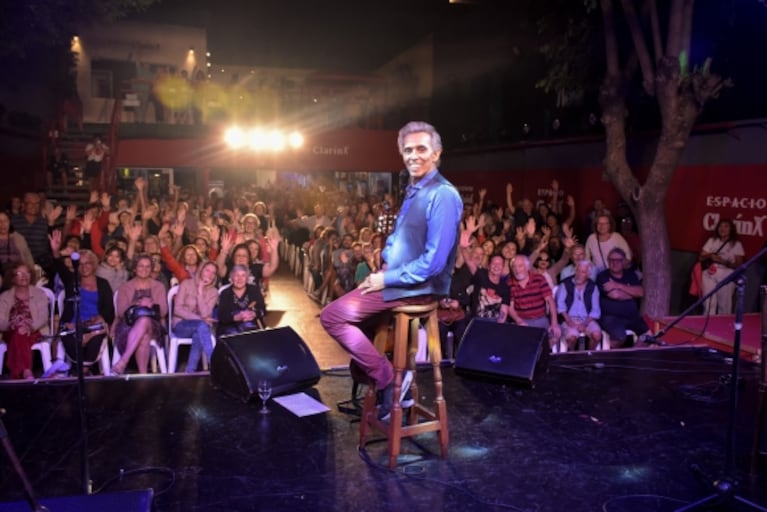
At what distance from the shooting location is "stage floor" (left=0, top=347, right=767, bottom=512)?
9.38 ft

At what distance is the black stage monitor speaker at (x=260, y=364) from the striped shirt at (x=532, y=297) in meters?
2.29

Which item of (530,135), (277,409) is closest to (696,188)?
(530,135)

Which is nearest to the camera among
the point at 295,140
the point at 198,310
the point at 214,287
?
the point at 198,310

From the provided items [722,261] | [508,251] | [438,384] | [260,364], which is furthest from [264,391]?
[722,261]

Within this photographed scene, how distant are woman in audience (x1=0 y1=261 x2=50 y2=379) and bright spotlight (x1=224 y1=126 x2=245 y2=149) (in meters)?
9.23

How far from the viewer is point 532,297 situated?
571cm

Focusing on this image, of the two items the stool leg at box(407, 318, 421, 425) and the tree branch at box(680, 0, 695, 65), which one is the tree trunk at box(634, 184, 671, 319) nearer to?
the tree branch at box(680, 0, 695, 65)

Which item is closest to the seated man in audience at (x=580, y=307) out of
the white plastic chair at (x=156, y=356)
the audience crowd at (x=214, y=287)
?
the audience crowd at (x=214, y=287)

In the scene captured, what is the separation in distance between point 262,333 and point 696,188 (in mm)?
6269

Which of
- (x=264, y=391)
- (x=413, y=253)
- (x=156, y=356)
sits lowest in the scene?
(x=156, y=356)

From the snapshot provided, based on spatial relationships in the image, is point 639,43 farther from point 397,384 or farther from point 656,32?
point 397,384

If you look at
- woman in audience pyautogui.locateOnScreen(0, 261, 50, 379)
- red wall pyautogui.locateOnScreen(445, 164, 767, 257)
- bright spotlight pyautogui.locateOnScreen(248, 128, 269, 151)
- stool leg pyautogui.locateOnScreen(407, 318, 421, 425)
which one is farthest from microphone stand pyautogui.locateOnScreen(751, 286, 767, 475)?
bright spotlight pyautogui.locateOnScreen(248, 128, 269, 151)

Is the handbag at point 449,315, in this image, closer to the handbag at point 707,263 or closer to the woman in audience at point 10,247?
the handbag at point 707,263

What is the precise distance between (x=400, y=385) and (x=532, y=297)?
2.93m
